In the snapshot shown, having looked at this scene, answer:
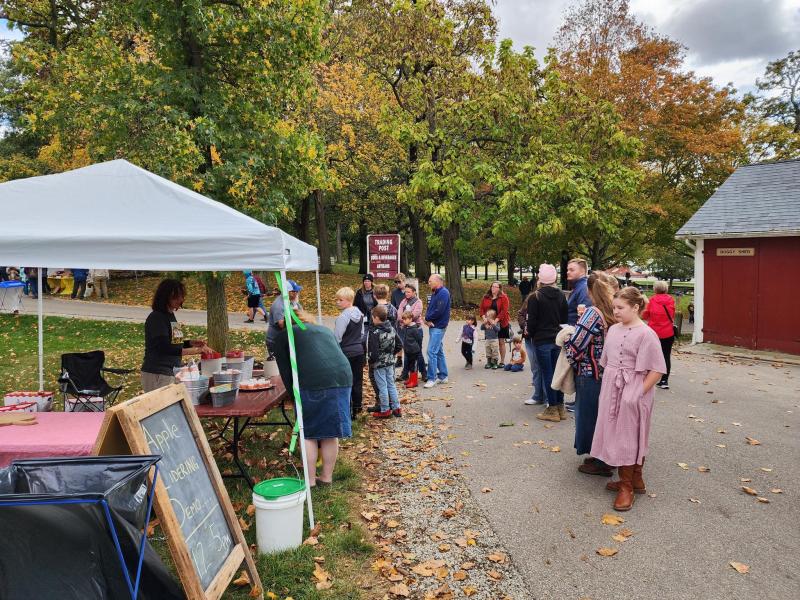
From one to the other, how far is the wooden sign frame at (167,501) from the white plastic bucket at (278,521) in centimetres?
39

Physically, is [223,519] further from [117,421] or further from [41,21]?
[41,21]

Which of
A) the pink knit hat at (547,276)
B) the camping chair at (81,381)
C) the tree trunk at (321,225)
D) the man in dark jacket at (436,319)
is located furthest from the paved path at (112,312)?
the pink knit hat at (547,276)

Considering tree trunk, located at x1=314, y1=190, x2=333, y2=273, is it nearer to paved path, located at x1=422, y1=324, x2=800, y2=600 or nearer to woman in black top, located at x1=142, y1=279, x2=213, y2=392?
paved path, located at x1=422, y1=324, x2=800, y2=600

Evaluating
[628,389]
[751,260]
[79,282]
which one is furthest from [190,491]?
[79,282]

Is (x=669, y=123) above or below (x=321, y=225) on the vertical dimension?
above

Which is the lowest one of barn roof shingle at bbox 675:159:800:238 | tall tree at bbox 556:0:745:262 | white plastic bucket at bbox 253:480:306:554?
white plastic bucket at bbox 253:480:306:554

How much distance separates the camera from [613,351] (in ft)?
16.7

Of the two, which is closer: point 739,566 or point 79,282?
point 739,566

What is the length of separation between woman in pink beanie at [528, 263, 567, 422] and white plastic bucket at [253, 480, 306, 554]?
178 inches

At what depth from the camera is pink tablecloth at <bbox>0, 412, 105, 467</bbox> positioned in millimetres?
4016


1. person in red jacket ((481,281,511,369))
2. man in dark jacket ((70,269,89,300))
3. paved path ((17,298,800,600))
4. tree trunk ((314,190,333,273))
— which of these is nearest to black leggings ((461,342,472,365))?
person in red jacket ((481,281,511,369))

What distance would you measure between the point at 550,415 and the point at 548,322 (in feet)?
4.20

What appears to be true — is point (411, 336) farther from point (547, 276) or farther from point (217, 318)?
point (217, 318)

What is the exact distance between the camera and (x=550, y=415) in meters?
7.66
